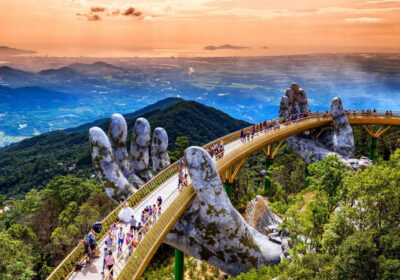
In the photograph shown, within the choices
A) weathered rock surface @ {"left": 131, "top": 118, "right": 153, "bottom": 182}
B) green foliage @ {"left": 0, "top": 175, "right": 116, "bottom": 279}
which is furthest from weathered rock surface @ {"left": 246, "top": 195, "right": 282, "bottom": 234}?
green foliage @ {"left": 0, "top": 175, "right": 116, "bottom": 279}

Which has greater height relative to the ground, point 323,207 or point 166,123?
point 323,207


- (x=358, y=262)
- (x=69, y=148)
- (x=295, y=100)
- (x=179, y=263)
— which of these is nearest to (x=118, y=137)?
(x=179, y=263)

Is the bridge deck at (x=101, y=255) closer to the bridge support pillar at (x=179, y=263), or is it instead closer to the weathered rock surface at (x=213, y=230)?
the weathered rock surface at (x=213, y=230)

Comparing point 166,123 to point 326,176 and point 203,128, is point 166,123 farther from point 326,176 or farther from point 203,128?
point 326,176

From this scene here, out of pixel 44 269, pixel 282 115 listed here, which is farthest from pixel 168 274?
pixel 282 115

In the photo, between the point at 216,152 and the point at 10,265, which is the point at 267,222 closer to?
the point at 216,152

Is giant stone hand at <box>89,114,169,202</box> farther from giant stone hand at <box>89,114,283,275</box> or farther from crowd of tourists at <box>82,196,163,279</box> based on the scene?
crowd of tourists at <box>82,196,163,279</box>
